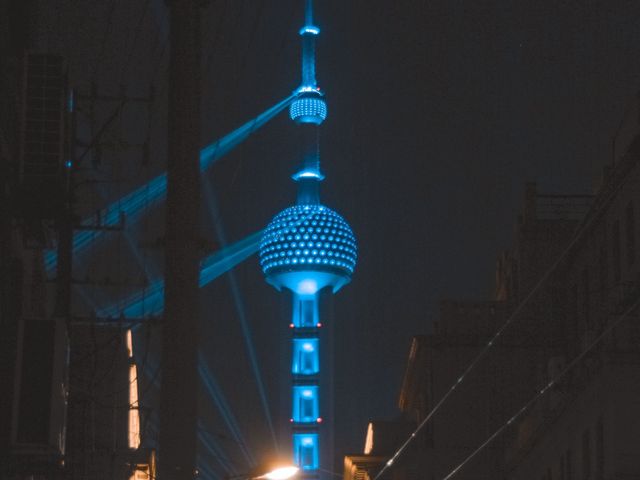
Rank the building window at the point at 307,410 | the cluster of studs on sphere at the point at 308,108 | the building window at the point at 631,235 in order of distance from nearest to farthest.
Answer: the building window at the point at 631,235 < the building window at the point at 307,410 < the cluster of studs on sphere at the point at 308,108

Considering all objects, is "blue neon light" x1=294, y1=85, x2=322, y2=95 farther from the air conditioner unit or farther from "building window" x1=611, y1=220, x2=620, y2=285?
the air conditioner unit

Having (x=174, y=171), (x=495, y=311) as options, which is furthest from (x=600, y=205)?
(x=174, y=171)

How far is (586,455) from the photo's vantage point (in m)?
41.2

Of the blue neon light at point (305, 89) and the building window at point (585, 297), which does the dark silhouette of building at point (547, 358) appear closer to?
the building window at point (585, 297)

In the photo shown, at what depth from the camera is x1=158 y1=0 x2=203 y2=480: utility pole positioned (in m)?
24.3

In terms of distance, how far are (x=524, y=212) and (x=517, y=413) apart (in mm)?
8784

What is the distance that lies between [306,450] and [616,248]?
11986 centimetres

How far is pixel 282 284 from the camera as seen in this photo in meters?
166

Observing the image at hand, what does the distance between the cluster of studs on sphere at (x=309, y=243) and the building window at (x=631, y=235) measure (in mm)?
116324

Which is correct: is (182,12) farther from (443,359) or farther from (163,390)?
(443,359)

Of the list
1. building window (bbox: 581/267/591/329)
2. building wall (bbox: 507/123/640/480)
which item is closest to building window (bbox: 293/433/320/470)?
building window (bbox: 581/267/591/329)

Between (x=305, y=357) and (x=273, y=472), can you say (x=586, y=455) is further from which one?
(x=305, y=357)

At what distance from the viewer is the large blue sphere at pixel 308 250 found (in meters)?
162

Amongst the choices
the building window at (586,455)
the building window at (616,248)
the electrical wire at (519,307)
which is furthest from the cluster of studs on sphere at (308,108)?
the building window at (586,455)
